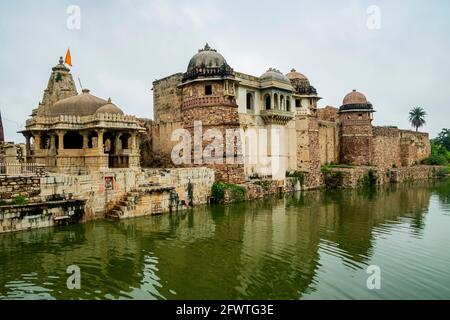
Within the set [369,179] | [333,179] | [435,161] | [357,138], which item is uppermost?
[357,138]

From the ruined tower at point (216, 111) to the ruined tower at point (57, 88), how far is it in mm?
7105

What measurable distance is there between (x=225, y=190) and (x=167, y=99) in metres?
7.90

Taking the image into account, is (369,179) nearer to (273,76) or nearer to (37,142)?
(273,76)

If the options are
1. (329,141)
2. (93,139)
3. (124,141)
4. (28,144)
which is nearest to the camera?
(93,139)

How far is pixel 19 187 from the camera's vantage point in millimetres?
11367

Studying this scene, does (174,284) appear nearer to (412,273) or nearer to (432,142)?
(412,273)

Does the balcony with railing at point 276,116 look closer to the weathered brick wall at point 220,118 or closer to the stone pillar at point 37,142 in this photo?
the weathered brick wall at point 220,118

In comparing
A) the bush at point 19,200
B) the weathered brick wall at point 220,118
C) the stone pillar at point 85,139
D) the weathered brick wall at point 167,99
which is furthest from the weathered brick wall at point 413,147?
the bush at point 19,200

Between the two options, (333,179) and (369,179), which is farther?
(369,179)

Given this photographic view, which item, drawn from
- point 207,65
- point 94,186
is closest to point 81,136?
point 94,186

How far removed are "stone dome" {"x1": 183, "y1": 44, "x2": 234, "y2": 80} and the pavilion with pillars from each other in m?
3.99

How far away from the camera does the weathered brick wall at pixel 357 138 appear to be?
97.6 ft

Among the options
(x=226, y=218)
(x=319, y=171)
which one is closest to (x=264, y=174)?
(x=319, y=171)
